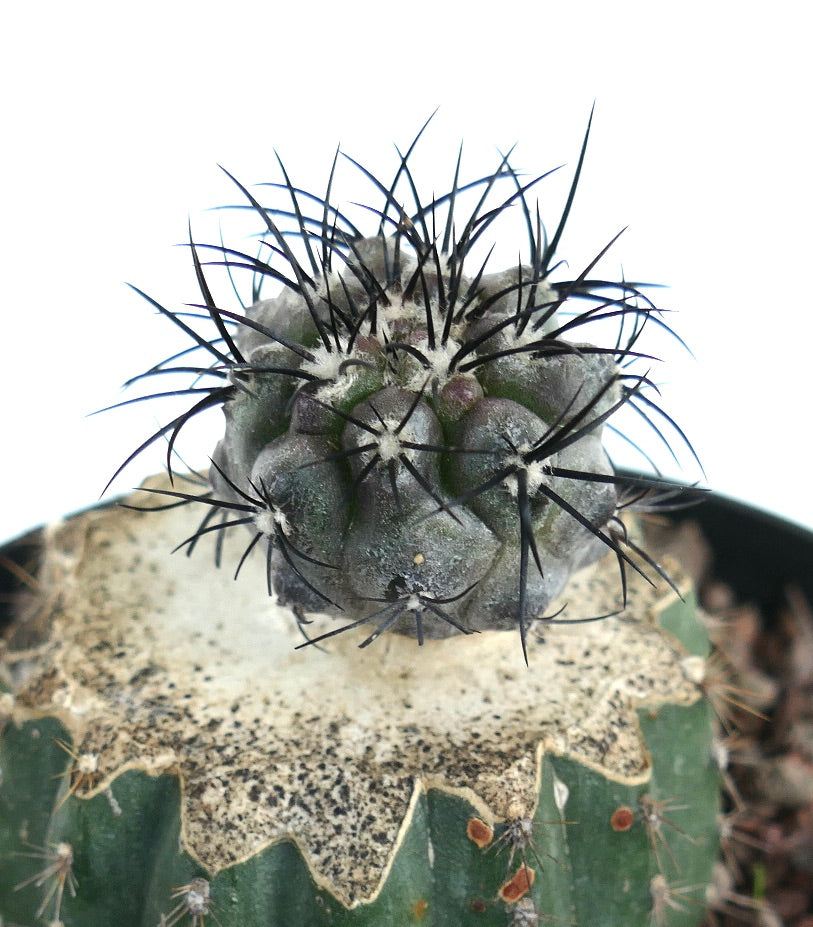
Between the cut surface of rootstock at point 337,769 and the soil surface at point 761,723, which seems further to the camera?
the soil surface at point 761,723

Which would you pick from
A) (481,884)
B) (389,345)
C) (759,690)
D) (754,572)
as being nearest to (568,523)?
(389,345)

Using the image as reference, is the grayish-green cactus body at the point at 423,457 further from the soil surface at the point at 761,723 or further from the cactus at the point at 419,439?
the soil surface at the point at 761,723

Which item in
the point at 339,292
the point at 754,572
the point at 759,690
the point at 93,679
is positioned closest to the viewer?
the point at 339,292

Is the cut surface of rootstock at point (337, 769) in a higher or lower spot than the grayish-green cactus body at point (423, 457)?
lower

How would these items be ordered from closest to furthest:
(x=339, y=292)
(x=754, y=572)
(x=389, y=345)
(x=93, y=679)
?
(x=389, y=345)
(x=339, y=292)
(x=93, y=679)
(x=754, y=572)

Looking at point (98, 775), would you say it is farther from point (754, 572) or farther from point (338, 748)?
point (754, 572)

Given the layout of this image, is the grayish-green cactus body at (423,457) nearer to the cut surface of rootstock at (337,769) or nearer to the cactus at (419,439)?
the cactus at (419,439)

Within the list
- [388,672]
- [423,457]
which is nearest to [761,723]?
[388,672]

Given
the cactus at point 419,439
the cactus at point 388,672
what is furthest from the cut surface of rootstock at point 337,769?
the cactus at point 419,439
